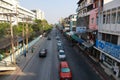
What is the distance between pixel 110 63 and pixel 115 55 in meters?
4.97

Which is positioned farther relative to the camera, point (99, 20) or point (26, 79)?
point (99, 20)

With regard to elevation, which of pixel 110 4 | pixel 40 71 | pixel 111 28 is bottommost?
pixel 40 71

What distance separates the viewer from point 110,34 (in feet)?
83.9

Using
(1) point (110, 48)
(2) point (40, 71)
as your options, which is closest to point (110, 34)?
(1) point (110, 48)

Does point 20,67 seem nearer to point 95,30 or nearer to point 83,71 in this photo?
point 83,71

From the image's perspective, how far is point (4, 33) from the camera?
46.8 metres

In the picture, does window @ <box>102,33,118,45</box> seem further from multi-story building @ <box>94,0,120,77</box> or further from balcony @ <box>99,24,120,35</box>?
balcony @ <box>99,24,120,35</box>

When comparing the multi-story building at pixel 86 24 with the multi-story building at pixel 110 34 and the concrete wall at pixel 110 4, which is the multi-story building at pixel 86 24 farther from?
the concrete wall at pixel 110 4

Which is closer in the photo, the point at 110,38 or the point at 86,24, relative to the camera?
the point at 110,38

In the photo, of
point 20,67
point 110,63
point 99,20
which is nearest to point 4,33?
point 20,67

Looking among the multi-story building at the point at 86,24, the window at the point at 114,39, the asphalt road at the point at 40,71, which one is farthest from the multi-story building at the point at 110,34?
the asphalt road at the point at 40,71

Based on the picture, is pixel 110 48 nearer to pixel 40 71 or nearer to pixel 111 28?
pixel 111 28

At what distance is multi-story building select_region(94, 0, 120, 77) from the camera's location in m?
22.0

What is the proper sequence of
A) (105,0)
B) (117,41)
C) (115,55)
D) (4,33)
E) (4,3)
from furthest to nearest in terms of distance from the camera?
(4,3)
(4,33)
(105,0)
(117,41)
(115,55)
